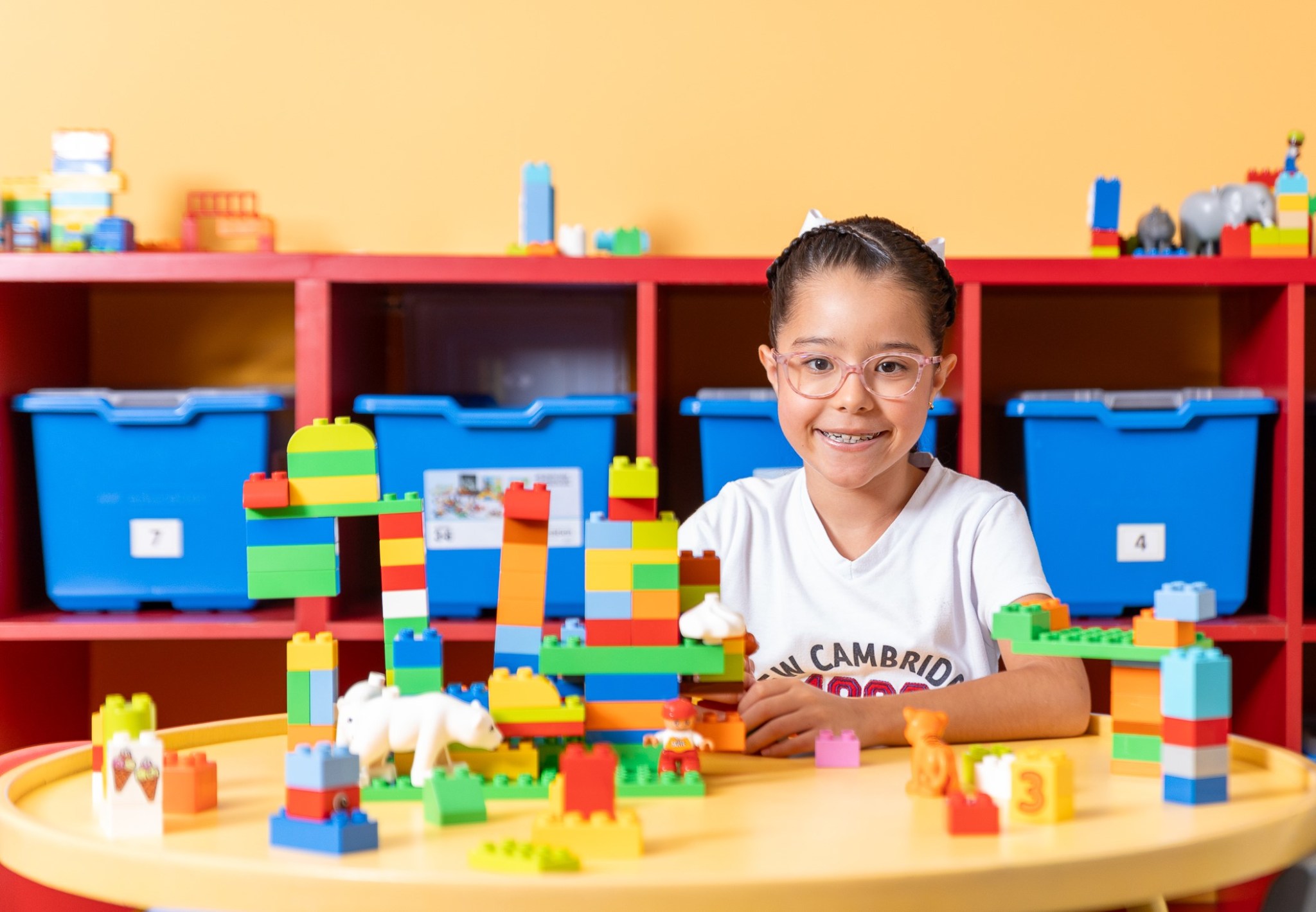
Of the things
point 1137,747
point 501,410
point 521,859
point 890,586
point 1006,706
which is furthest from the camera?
point 501,410

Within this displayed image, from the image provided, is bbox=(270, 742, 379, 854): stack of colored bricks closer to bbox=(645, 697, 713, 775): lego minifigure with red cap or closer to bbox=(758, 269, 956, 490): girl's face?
bbox=(645, 697, 713, 775): lego minifigure with red cap

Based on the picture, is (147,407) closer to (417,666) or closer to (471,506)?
(471,506)

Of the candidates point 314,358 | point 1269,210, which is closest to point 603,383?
point 314,358

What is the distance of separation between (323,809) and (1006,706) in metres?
0.54

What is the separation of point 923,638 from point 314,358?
0.80 metres

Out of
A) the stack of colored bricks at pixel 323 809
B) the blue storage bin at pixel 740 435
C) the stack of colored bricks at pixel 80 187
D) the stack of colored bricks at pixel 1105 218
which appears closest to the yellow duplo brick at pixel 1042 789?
the stack of colored bricks at pixel 323 809

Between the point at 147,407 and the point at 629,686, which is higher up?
the point at 147,407

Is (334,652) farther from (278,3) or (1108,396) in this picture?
(278,3)

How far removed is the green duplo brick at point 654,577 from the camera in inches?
31.9

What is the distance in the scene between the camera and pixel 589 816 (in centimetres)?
68

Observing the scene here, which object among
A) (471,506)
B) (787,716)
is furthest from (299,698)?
(471,506)

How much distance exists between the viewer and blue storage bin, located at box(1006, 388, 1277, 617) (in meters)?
1.61

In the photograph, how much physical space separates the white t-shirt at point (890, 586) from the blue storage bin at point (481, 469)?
315mm

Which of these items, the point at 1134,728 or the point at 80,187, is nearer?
the point at 1134,728
